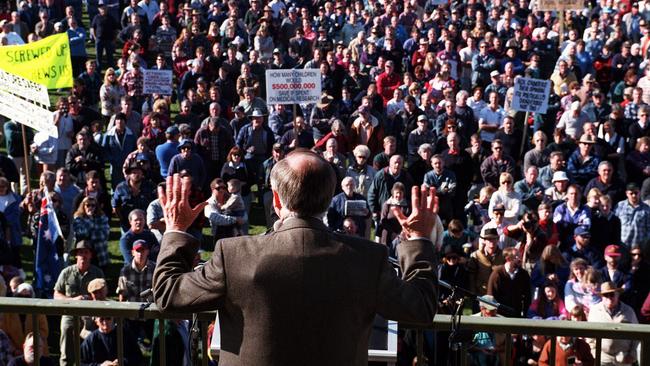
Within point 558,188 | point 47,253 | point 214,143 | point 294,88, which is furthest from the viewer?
point 294,88

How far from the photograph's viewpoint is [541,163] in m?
16.5

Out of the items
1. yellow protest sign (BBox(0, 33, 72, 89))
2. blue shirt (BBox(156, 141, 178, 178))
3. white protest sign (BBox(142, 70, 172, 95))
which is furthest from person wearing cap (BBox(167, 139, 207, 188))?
white protest sign (BBox(142, 70, 172, 95))

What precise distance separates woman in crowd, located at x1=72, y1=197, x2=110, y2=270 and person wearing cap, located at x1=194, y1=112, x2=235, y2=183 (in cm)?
317

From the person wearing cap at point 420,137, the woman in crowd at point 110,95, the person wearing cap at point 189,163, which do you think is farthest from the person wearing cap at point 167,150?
the person wearing cap at point 420,137

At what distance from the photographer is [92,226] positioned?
540 inches

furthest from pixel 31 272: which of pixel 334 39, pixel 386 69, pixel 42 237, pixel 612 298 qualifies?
pixel 334 39

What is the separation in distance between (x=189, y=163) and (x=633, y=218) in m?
5.70

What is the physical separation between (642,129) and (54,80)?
855cm

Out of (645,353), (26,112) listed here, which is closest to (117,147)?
(26,112)

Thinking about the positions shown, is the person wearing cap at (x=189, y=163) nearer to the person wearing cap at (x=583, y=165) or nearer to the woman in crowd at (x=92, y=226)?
the woman in crowd at (x=92, y=226)

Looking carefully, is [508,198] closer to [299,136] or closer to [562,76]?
[299,136]

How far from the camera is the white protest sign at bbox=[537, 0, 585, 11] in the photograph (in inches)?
957

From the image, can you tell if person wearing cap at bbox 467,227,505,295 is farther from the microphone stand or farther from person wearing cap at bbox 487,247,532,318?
the microphone stand

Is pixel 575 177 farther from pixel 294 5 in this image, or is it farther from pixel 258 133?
pixel 294 5
